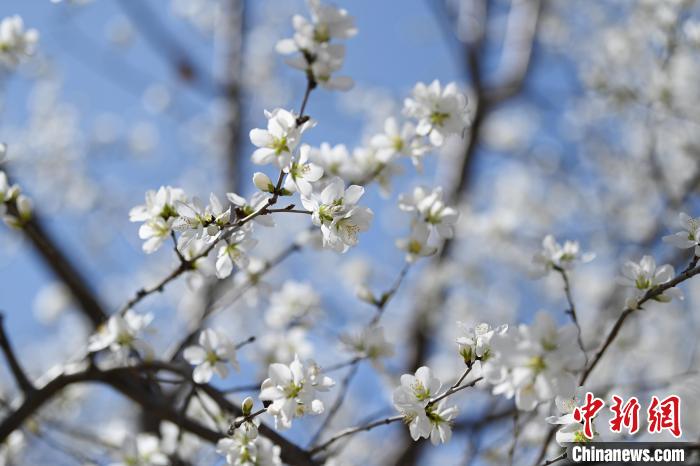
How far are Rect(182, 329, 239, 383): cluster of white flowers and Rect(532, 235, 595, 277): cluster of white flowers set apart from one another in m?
0.89

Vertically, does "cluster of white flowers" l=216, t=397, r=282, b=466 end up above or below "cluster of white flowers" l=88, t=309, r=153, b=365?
Result: below

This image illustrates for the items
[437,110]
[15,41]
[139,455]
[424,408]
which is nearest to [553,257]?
[437,110]

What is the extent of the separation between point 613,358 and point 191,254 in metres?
3.12

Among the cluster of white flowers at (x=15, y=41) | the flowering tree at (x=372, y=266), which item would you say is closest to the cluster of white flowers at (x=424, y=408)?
the flowering tree at (x=372, y=266)

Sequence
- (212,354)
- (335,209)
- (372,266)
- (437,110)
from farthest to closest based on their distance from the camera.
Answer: (372,266)
(437,110)
(212,354)
(335,209)

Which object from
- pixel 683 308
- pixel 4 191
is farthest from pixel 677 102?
pixel 4 191

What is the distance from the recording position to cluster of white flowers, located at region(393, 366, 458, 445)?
51.9 inches

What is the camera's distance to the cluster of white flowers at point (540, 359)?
39.4 inches

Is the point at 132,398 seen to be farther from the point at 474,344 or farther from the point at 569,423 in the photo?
the point at 569,423

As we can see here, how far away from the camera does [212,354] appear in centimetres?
159

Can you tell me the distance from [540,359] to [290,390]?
1.90 feet

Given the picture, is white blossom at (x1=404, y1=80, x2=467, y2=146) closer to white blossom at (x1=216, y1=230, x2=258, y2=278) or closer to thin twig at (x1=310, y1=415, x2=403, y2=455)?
white blossom at (x1=216, y1=230, x2=258, y2=278)

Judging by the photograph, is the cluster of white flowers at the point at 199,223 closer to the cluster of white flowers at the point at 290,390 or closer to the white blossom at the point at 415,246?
the cluster of white flowers at the point at 290,390

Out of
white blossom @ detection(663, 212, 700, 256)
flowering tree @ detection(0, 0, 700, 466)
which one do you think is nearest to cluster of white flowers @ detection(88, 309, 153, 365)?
flowering tree @ detection(0, 0, 700, 466)
